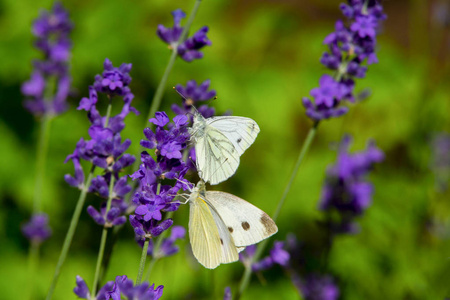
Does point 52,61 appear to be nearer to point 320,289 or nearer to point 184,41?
point 184,41

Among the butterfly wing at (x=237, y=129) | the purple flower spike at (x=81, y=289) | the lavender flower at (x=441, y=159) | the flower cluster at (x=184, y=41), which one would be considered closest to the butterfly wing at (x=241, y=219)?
the butterfly wing at (x=237, y=129)

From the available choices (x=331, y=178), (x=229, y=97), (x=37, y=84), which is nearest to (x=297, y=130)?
(x=229, y=97)

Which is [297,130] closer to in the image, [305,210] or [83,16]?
[305,210]

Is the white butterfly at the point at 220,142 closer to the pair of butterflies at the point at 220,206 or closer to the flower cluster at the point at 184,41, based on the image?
the pair of butterflies at the point at 220,206

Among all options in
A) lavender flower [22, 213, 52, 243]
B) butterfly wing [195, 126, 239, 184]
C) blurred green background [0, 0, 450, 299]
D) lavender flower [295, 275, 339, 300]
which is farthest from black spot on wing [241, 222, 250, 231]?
lavender flower [22, 213, 52, 243]

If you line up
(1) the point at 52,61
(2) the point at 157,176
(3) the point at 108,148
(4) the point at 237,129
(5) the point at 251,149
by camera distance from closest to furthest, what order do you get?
(2) the point at 157,176 → (3) the point at 108,148 → (4) the point at 237,129 → (1) the point at 52,61 → (5) the point at 251,149

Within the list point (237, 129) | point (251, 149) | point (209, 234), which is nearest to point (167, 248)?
point (209, 234)

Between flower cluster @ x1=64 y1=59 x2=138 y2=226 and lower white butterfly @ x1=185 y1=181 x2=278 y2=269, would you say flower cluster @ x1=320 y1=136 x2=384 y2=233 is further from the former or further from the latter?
flower cluster @ x1=64 y1=59 x2=138 y2=226

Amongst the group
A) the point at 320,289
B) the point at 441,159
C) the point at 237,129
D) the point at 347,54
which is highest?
the point at 347,54
